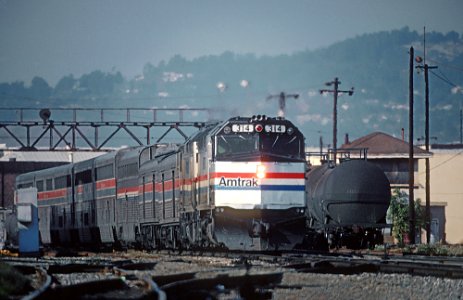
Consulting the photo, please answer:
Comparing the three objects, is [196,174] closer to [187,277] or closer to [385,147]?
[187,277]

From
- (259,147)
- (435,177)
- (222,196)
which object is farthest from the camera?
(435,177)

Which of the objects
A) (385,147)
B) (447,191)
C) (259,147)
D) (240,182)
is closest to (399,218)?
(385,147)

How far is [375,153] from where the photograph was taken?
264 feet

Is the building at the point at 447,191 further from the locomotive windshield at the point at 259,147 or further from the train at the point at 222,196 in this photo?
the locomotive windshield at the point at 259,147

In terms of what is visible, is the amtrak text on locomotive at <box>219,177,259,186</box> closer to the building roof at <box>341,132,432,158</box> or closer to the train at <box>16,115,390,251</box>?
the train at <box>16,115,390,251</box>

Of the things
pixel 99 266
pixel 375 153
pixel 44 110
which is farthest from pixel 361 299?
pixel 375 153

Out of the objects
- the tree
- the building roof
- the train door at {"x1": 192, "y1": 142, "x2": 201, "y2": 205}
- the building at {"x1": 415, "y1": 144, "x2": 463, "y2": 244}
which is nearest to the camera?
the train door at {"x1": 192, "y1": 142, "x2": 201, "y2": 205}

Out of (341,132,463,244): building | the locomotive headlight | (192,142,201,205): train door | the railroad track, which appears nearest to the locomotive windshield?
the locomotive headlight

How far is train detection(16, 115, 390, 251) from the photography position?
88.3ft

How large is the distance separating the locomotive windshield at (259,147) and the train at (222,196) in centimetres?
3

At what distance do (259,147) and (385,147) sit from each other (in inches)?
2280

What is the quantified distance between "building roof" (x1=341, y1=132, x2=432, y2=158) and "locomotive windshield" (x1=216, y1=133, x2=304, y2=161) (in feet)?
159

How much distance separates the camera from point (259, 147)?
1070 inches

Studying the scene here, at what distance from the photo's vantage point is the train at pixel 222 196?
26.9 metres
